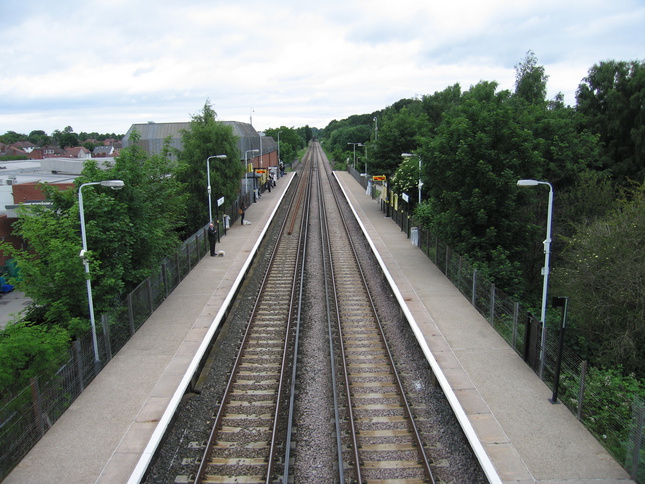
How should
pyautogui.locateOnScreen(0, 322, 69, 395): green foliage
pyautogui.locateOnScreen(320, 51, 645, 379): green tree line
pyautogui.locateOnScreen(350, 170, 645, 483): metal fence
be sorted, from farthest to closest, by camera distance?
pyautogui.locateOnScreen(320, 51, 645, 379): green tree line
pyautogui.locateOnScreen(0, 322, 69, 395): green foliage
pyautogui.locateOnScreen(350, 170, 645, 483): metal fence

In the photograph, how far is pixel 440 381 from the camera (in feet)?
39.2

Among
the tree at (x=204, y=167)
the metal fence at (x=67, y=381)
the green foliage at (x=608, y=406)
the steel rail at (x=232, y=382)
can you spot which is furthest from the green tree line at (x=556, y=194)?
the metal fence at (x=67, y=381)

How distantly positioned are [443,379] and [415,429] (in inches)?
75.3

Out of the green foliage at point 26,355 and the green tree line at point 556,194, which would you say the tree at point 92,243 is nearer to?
the green foliage at point 26,355

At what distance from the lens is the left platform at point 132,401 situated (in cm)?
904

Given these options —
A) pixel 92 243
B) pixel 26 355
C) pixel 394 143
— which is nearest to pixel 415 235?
pixel 394 143

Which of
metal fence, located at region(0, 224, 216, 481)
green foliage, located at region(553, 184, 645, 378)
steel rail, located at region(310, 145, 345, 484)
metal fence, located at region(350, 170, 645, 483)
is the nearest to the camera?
metal fence, located at region(350, 170, 645, 483)

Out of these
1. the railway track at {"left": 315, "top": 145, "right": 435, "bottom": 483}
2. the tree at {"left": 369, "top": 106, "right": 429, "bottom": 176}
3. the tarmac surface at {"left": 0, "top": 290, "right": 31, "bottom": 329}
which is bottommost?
the tarmac surface at {"left": 0, "top": 290, "right": 31, "bottom": 329}

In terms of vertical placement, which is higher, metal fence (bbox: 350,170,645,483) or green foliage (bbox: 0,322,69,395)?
green foliage (bbox: 0,322,69,395)

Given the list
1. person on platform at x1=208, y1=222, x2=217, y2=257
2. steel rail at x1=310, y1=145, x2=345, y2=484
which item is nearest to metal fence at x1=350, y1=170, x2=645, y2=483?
steel rail at x1=310, y1=145, x2=345, y2=484

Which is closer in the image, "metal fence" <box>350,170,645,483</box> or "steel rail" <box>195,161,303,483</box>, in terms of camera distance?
"metal fence" <box>350,170,645,483</box>

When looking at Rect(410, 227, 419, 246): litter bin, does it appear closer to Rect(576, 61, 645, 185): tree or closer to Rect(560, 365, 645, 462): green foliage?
Rect(576, 61, 645, 185): tree

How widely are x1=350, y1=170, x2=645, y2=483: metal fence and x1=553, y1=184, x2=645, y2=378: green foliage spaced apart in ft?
3.70

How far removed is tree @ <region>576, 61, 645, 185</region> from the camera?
104 ft
